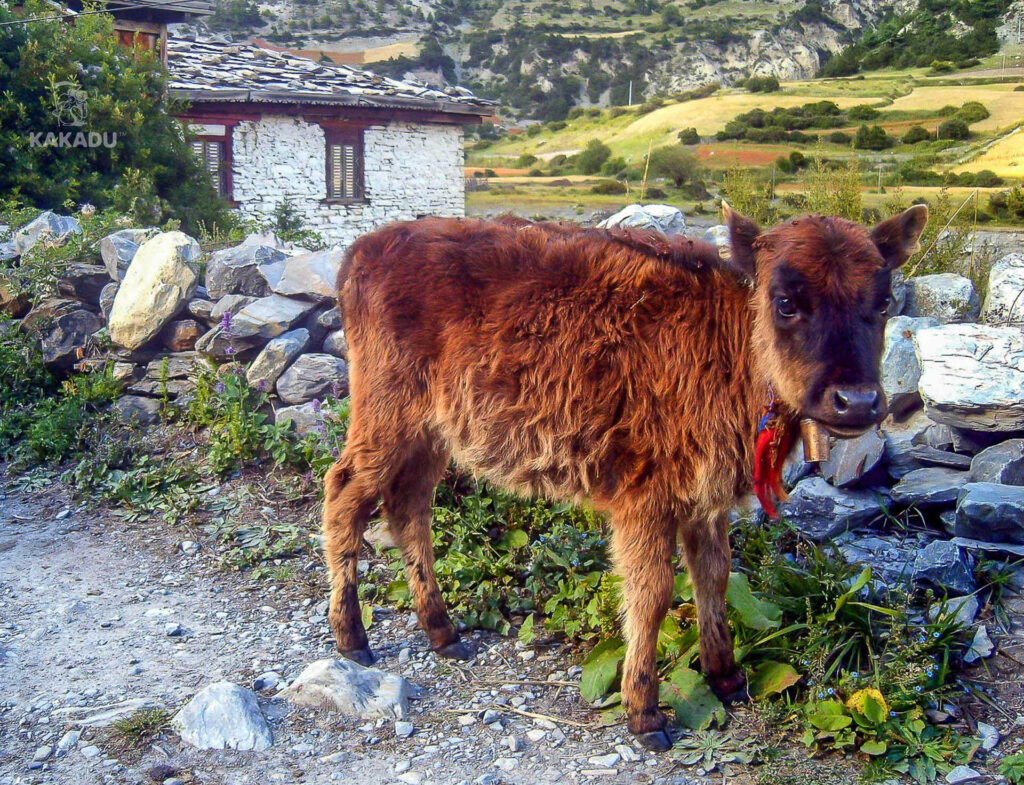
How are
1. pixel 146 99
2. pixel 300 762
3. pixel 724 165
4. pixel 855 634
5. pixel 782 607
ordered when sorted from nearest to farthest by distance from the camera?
pixel 300 762 < pixel 855 634 < pixel 782 607 < pixel 724 165 < pixel 146 99

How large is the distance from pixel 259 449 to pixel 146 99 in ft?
35.5

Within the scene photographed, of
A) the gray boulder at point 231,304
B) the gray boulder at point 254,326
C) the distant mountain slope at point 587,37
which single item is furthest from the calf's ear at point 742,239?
the distant mountain slope at point 587,37

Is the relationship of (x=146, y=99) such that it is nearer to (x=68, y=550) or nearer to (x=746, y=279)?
(x=68, y=550)

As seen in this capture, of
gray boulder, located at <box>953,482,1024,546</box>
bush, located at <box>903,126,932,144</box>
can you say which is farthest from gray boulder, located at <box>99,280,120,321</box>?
bush, located at <box>903,126,932,144</box>

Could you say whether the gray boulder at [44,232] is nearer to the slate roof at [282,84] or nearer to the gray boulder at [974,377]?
the gray boulder at [974,377]

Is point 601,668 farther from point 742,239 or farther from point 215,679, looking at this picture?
point 742,239

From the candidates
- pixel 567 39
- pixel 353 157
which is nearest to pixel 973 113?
pixel 353 157

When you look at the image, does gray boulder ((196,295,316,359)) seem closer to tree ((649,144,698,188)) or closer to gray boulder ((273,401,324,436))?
gray boulder ((273,401,324,436))

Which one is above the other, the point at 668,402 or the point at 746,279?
the point at 746,279

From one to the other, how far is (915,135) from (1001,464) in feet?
17.6

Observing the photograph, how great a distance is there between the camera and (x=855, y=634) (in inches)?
177

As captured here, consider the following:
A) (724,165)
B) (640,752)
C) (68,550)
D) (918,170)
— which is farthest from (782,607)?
(724,165)

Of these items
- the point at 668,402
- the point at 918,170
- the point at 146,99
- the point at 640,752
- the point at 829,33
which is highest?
the point at 829,33

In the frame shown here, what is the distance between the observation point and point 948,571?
4.89m
